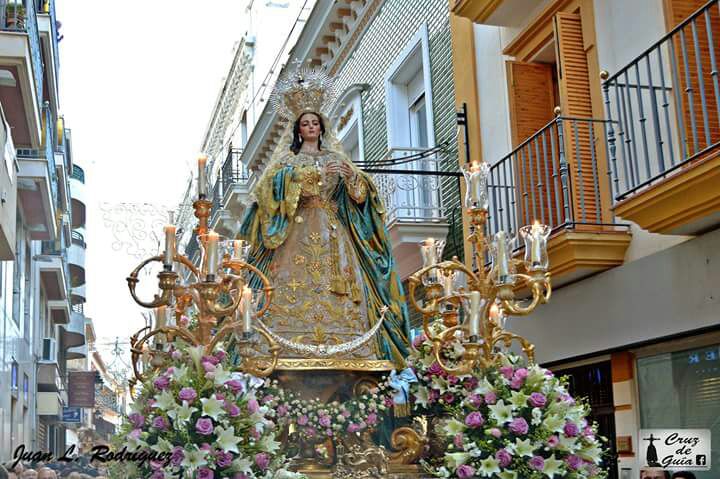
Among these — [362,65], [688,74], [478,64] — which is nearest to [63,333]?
[362,65]

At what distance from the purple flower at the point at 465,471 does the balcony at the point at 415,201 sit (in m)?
6.08

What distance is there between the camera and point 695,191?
703 cm

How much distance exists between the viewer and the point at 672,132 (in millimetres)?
8102

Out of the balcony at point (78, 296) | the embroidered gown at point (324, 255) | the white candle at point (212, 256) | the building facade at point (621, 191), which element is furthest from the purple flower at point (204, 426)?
the balcony at point (78, 296)

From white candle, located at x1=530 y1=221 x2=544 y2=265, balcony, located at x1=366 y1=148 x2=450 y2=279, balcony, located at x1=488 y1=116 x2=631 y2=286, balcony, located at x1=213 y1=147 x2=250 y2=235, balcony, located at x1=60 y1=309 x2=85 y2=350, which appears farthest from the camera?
balcony, located at x1=60 y1=309 x2=85 y2=350

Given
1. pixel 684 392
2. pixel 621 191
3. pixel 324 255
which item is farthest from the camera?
pixel 621 191

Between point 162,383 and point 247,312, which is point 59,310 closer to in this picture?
point 162,383

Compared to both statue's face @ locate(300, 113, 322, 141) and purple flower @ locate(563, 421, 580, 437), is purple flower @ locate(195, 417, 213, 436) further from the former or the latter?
statue's face @ locate(300, 113, 322, 141)

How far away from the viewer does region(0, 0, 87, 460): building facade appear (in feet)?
37.5

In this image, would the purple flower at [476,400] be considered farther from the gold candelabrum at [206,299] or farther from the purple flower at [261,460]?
the purple flower at [261,460]

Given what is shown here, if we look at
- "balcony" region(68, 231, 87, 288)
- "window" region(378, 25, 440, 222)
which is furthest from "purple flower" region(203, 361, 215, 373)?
"balcony" region(68, 231, 87, 288)

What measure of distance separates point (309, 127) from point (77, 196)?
24454mm

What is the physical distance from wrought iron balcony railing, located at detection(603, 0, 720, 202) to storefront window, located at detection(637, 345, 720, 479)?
1279 mm

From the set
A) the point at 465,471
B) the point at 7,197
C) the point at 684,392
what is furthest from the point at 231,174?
the point at 465,471
